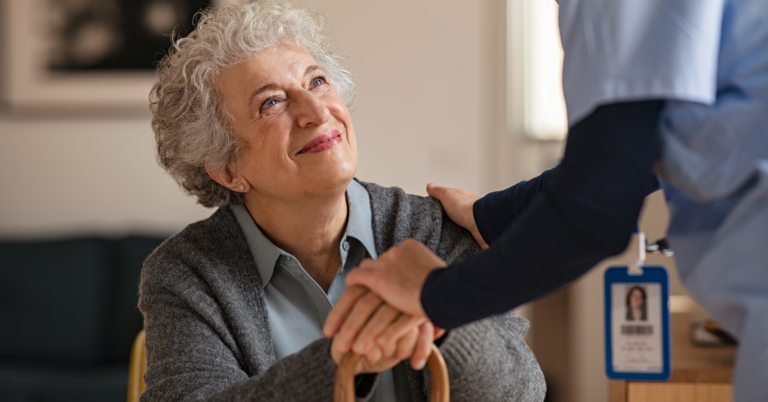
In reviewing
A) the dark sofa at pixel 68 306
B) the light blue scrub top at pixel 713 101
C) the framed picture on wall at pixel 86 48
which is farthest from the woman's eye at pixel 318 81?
the framed picture on wall at pixel 86 48

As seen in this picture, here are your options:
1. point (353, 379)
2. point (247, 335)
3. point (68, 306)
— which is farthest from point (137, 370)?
point (68, 306)

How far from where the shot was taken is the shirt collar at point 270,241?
50.3 inches

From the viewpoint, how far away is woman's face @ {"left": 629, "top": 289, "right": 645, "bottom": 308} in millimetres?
1056

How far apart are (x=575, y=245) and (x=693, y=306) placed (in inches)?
52.0

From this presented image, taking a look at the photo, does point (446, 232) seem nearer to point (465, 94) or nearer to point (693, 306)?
point (693, 306)

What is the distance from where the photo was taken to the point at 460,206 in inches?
51.4

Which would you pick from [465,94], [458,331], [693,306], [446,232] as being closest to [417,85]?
[465,94]

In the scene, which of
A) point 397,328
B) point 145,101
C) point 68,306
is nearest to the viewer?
point 397,328

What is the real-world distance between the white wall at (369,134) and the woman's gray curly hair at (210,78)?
5.57 ft

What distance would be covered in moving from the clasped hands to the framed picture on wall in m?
2.54

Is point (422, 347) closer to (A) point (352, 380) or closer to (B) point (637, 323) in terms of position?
(A) point (352, 380)

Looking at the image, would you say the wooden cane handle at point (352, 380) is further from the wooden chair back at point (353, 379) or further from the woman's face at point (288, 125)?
the woman's face at point (288, 125)

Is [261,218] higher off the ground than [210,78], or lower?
lower

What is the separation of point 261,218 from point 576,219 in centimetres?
87
